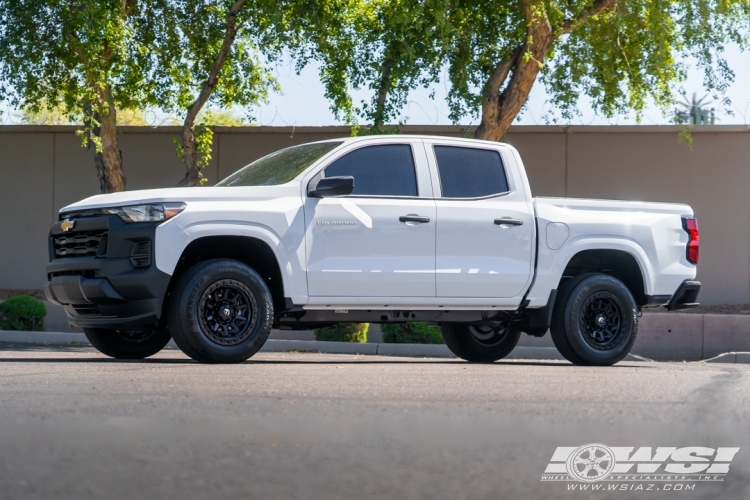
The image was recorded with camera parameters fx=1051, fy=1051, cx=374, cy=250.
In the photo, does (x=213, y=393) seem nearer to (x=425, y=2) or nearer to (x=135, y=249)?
(x=135, y=249)

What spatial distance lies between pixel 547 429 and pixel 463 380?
229cm

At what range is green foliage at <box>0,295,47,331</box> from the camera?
15.9m

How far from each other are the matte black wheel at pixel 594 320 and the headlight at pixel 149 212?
373 cm

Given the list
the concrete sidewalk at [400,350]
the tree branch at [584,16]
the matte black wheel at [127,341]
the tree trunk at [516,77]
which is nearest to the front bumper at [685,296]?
the concrete sidewalk at [400,350]

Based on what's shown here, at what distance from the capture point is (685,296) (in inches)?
404

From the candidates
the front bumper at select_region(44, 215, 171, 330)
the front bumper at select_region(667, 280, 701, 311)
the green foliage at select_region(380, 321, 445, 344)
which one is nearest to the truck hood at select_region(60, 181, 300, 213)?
the front bumper at select_region(44, 215, 171, 330)

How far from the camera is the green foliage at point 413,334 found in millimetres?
14914

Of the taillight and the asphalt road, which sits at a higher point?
the taillight

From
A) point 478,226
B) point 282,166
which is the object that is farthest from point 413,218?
point 282,166

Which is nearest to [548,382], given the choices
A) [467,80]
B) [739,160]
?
[467,80]

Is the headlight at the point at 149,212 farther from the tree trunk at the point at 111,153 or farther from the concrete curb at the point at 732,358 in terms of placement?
the tree trunk at the point at 111,153

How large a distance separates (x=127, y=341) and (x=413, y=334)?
6047 mm

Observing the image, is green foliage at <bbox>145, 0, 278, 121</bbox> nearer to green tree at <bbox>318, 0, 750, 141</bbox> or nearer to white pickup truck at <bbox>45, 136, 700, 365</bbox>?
green tree at <bbox>318, 0, 750, 141</bbox>

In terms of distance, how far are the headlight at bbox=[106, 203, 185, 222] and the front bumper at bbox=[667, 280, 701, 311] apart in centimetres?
492
